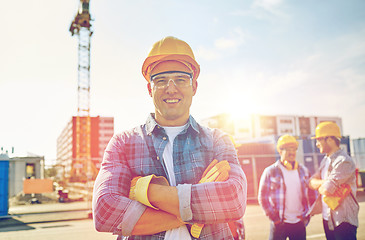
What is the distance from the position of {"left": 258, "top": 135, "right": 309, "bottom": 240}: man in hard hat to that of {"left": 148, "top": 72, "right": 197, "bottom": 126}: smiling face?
2926 millimetres

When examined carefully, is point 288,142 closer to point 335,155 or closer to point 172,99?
point 335,155

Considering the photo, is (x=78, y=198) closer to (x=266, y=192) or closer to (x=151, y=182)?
(x=266, y=192)

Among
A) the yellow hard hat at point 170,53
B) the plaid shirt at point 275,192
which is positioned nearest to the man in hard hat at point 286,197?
the plaid shirt at point 275,192

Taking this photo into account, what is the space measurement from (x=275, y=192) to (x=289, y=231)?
53cm

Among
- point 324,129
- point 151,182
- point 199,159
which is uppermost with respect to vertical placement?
point 324,129

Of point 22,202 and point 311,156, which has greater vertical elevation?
point 311,156

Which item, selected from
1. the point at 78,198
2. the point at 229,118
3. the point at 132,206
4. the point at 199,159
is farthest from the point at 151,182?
the point at 229,118

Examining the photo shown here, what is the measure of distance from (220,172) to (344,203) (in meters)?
2.87

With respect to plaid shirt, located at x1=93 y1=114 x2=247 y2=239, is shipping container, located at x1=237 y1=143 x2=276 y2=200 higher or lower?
lower

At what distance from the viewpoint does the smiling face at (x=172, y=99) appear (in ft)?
5.78

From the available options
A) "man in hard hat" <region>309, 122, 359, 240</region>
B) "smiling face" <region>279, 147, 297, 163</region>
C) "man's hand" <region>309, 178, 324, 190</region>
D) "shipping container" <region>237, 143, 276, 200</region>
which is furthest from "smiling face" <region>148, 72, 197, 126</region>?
"shipping container" <region>237, 143, 276, 200</region>

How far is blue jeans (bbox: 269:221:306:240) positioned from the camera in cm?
404

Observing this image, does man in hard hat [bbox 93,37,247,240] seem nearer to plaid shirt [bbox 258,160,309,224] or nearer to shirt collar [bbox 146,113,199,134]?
shirt collar [bbox 146,113,199,134]

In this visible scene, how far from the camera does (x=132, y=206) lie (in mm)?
1542
